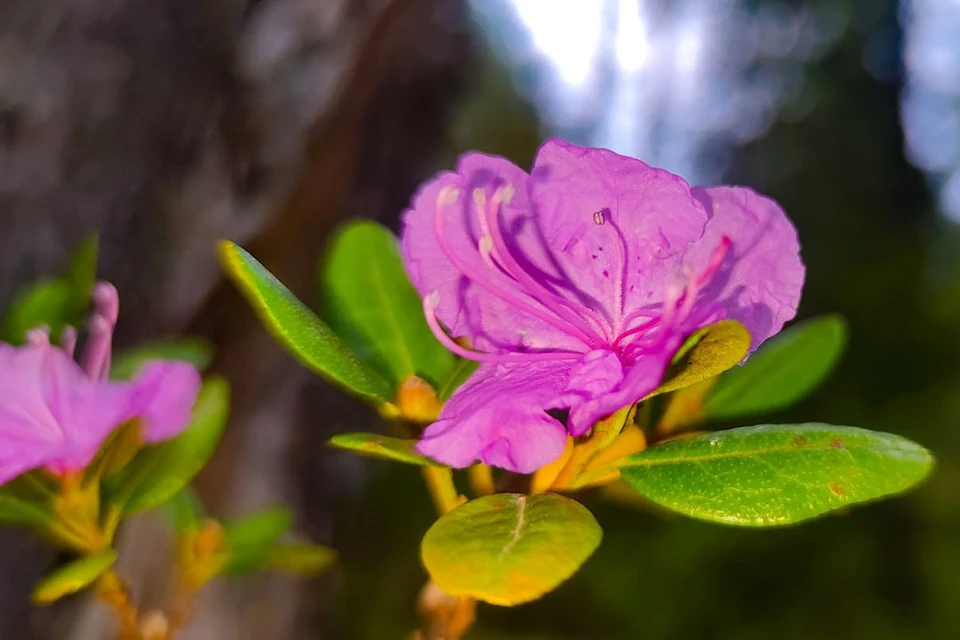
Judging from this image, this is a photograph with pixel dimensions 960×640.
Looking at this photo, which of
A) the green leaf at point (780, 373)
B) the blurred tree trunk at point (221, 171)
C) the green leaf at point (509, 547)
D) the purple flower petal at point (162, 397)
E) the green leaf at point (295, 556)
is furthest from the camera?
the blurred tree trunk at point (221, 171)

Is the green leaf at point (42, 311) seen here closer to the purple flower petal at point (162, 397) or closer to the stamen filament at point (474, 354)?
the purple flower petal at point (162, 397)

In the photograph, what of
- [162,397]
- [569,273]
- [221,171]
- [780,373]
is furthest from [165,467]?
[221,171]

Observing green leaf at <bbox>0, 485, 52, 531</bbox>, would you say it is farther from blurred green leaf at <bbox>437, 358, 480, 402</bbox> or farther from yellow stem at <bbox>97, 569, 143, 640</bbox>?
blurred green leaf at <bbox>437, 358, 480, 402</bbox>

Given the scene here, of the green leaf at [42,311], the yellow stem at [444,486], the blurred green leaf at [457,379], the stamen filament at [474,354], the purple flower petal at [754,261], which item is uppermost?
the purple flower petal at [754,261]

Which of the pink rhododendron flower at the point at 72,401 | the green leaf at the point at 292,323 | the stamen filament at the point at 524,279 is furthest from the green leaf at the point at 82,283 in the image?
the stamen filament at the point at 524,279

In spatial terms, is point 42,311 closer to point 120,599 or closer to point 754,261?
point 120,599

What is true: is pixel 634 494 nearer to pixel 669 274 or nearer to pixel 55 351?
pixel 669 274

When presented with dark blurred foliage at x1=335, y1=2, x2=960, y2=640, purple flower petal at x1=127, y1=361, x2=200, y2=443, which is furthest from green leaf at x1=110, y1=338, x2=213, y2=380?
dark blurred foliage at x1=335, y1=2, x2=960, y2=640
